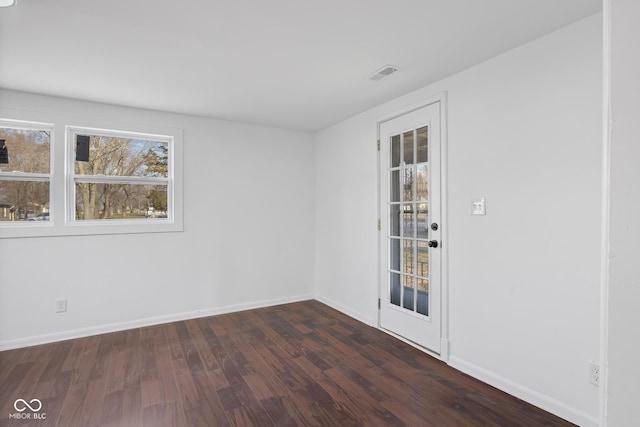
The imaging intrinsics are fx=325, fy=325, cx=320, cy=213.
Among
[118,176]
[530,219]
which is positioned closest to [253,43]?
[530,219]

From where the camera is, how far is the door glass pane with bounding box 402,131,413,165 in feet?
10.3

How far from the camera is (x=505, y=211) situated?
7.70ft

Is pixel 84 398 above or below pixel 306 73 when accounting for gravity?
below

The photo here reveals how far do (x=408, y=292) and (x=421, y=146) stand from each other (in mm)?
1407

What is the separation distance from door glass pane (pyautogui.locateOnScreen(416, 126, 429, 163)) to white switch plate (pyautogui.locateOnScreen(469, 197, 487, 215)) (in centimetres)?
61

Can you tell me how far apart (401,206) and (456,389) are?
164cm

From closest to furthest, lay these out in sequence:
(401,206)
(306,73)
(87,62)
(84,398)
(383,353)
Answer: (84,398) < (87,62) < (306,73) < (383,353) < (401,206)

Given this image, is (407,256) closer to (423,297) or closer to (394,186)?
(423,297)

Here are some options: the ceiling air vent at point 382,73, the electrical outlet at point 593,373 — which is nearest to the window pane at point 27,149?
the ceiling air vent at point 382,73

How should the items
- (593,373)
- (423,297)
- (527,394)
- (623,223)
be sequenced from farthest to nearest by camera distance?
1. (423,297)
2. (527,394)
3. (593,373)
4. (623,223)

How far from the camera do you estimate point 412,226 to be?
3.14 meters

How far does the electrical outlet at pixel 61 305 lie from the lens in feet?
10.5

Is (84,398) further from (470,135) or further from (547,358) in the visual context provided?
(470,135)

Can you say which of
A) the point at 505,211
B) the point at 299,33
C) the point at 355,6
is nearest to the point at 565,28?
the point at 505,211
